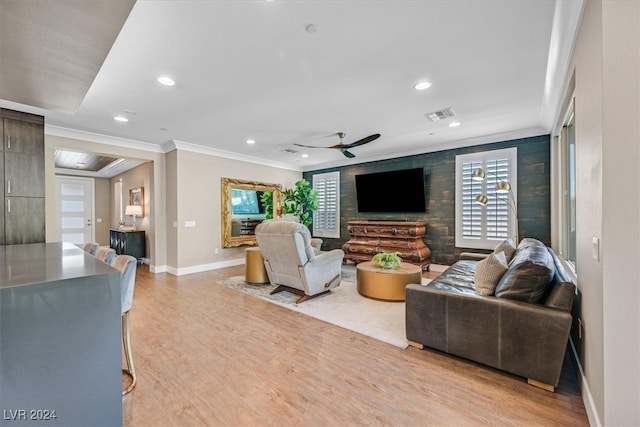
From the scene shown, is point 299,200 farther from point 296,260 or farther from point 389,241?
point 296,260

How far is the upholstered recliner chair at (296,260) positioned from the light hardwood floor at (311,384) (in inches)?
31.5

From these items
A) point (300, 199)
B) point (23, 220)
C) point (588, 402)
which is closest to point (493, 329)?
point (588, 402)

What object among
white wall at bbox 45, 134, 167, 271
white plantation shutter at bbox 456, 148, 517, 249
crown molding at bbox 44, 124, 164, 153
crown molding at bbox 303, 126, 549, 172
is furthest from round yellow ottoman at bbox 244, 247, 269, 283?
white plantation shutter at bbox 456, 148, 517, 249

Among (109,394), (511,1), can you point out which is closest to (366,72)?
(511,1)

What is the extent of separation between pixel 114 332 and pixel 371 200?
226 inches

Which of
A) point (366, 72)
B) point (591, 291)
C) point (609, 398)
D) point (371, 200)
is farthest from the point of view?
point (371, 200)

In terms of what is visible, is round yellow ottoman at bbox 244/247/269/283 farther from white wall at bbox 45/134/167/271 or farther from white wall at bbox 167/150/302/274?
white wall at bbox 45/134/167/271

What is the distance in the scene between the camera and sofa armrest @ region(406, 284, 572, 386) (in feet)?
6.10

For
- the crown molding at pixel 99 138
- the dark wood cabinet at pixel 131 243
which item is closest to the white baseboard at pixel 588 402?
the crown molding at pixel 99 138

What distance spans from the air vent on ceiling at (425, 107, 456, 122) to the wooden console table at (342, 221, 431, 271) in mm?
2200

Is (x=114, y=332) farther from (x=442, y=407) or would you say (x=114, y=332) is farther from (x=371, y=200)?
(x=371, y=200)

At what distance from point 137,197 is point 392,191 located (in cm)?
648

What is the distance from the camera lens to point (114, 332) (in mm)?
1464

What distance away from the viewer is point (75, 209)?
840cm
